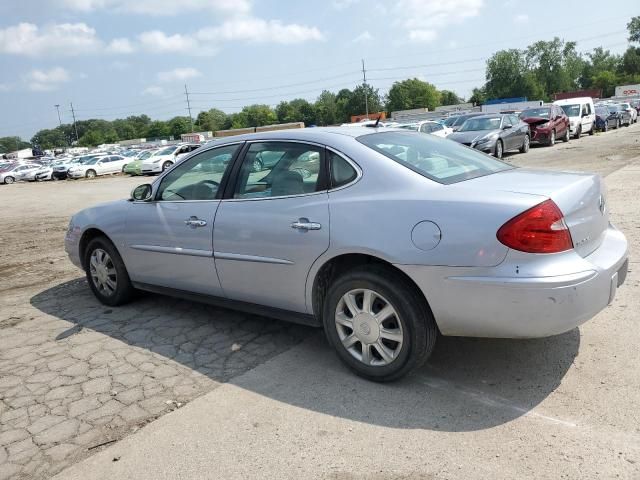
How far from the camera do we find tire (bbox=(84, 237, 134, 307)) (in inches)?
203

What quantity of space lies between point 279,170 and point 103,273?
2427mm

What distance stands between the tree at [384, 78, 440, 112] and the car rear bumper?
438 ft

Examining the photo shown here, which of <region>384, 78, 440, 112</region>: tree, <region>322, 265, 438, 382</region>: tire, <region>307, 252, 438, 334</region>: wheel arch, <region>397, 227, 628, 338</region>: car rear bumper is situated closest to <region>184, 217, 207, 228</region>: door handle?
<region>307, 252, 438, 334</region>: wheel arch

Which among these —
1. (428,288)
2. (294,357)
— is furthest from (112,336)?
(428,288)

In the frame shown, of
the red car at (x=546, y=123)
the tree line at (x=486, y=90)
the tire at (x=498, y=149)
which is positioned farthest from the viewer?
the tree line at (x=486, y=90)

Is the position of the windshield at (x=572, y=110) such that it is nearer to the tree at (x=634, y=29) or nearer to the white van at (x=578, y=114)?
the white van at (x=578, y=114)

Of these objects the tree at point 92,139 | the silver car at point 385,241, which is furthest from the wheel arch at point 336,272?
the tree at point 92,139

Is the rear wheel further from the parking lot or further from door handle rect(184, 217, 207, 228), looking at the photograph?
door handle rect(184, 217, 207, 228)

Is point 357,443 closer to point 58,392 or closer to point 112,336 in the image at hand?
point 58,392

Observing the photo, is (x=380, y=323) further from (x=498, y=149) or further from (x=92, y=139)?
(x=92, y=139)

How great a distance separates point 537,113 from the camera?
23891mm

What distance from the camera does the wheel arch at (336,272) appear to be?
10.7 feet

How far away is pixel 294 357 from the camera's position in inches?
157

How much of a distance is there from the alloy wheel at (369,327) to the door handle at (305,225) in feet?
1.57
